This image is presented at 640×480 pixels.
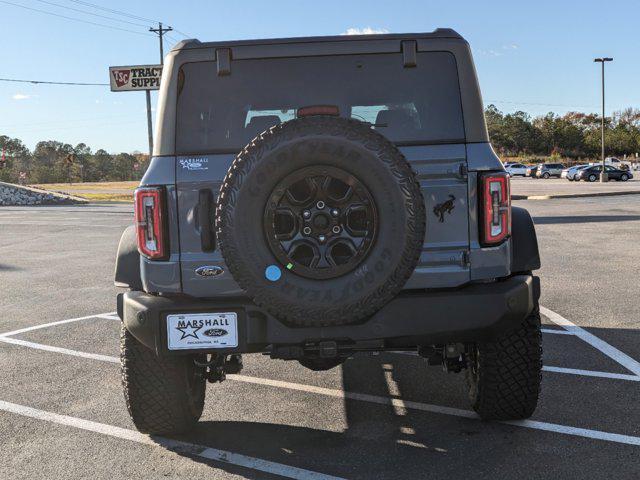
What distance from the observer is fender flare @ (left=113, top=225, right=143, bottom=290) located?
3.71 meters

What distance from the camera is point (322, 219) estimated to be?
304 centimetres

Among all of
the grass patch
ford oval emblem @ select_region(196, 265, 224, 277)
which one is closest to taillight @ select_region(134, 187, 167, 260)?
ford oval emblem @ select_region(196, 265, 224, 277)

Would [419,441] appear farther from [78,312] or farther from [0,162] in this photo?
[0,162]

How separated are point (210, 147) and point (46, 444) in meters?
1.92

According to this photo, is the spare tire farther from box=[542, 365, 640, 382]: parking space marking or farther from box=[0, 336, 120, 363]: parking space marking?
box=[0, 336, 120, 363]: parking space marking

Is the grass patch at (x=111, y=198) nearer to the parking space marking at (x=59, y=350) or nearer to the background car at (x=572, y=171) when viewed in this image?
the background car at (x=572, y=171)

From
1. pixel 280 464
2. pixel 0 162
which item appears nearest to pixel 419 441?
pixel 280 464

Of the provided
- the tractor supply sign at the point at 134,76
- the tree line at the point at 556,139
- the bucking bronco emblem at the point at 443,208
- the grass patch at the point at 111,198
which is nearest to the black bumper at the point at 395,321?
the bucking bronco emblem at the point at 443,208

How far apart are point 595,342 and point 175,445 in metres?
3.73

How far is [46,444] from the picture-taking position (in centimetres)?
382

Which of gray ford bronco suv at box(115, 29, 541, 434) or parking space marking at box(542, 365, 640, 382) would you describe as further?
parking space marking at box(542, 365, 640, 382)

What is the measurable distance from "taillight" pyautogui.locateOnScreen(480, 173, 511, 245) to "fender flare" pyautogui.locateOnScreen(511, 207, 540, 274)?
36 cm

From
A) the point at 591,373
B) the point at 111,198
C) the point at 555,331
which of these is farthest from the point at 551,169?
the point at 591,373

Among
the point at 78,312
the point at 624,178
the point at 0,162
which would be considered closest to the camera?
the point at 78,312
